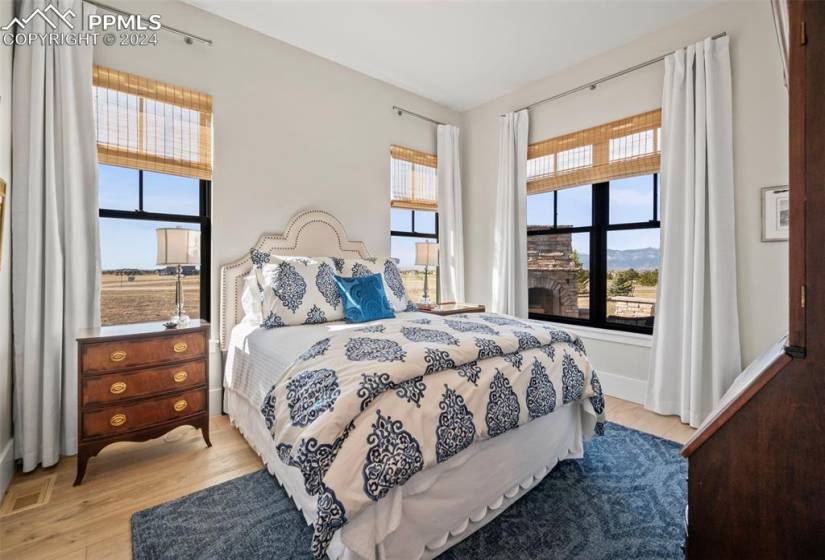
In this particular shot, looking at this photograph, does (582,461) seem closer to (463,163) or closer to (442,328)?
(442,328)

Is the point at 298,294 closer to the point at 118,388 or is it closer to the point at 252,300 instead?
the point at 252,300

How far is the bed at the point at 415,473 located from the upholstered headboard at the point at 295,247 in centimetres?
1

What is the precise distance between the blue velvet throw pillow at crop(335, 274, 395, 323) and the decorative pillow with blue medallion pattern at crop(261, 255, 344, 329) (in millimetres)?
67

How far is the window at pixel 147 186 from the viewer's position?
8.10ft

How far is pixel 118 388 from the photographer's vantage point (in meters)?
2.04

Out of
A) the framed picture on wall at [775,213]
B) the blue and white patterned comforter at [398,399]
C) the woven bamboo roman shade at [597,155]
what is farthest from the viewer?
the woven bamboo roman shade at [597,155]

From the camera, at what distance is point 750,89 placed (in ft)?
8.51

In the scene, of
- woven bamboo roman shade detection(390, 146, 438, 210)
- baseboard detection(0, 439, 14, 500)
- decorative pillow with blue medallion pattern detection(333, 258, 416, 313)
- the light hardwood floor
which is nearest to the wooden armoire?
the light hardwood floor

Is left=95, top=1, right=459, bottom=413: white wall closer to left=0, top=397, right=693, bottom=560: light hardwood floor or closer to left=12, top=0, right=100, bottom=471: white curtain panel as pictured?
left=12, top=0, right=100, bottom=471: white curtain panel

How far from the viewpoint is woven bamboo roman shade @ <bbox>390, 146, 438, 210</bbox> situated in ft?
13.1

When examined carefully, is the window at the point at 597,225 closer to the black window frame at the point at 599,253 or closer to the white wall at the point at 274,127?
the black window frame at the point at 599,253

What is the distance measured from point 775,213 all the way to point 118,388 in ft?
13.3

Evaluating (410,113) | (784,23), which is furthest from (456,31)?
(784,23)

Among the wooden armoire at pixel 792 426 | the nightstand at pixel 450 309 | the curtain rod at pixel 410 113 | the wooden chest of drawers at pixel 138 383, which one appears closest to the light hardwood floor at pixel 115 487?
the wooden chest of drawers at pixel 138 383
